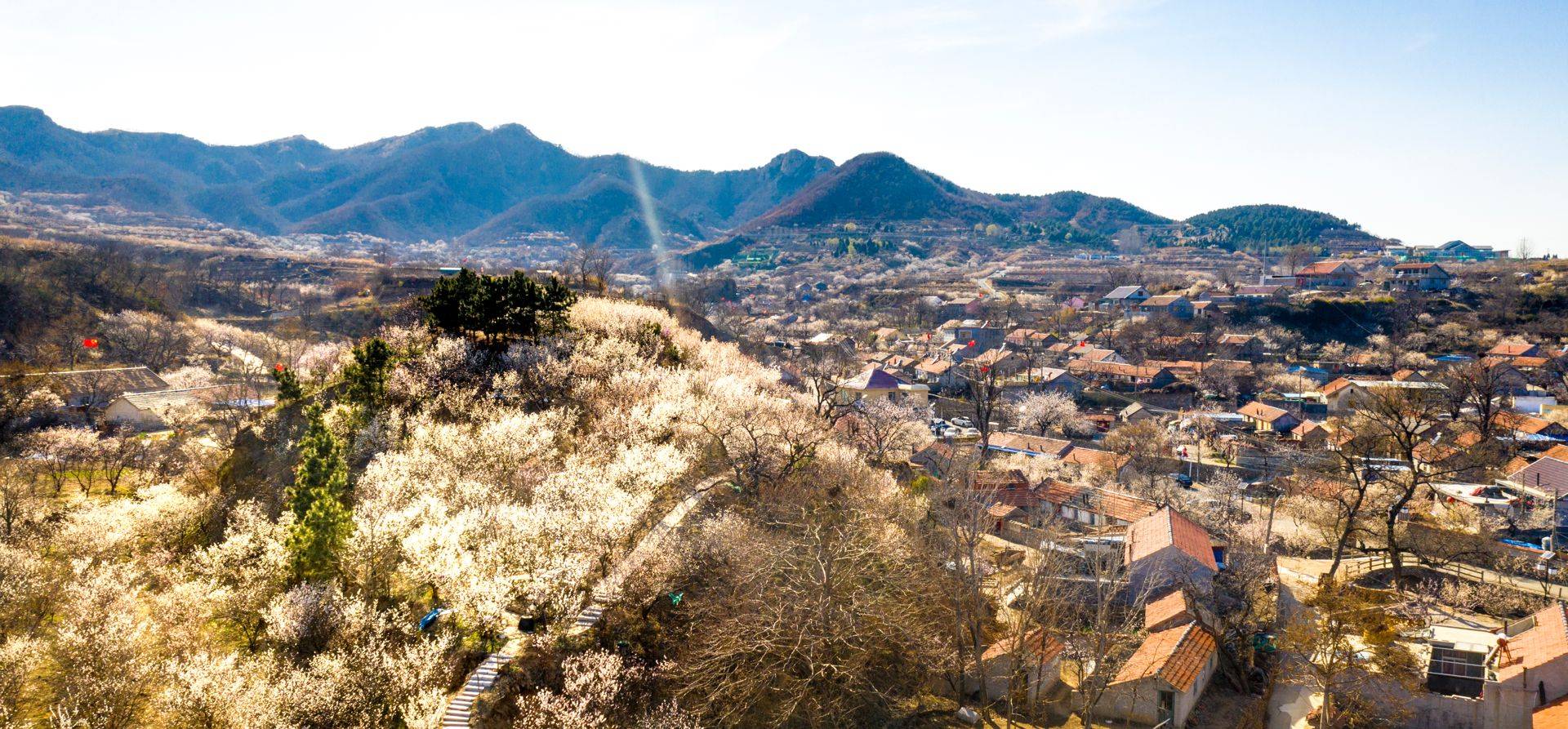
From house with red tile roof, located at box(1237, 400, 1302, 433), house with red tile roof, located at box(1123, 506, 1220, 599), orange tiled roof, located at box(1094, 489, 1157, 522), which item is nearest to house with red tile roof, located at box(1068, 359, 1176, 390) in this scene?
house with red tile roof, located at box(1237, 400, 1302, 433)

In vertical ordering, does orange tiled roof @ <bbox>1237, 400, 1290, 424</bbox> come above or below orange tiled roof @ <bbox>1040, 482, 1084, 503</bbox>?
above

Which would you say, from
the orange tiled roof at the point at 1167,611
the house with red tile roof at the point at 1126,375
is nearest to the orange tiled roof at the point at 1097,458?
the orange tiled roof at the point at 1167,611

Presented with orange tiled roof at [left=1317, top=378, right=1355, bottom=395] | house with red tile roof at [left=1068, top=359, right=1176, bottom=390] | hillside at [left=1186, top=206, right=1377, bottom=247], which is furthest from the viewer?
hillside at [left=1186, top=206, right=1377, bottom=247]

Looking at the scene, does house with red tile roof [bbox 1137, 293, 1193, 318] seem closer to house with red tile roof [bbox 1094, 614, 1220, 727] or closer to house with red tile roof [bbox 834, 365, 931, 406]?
house with red tile roof [bbox 834, 365, 931, 406]

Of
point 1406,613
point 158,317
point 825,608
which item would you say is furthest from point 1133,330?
point 158,317

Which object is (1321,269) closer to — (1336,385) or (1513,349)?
(1513,349)

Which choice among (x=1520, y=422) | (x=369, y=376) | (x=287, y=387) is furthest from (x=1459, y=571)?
(x=287, y=387)
